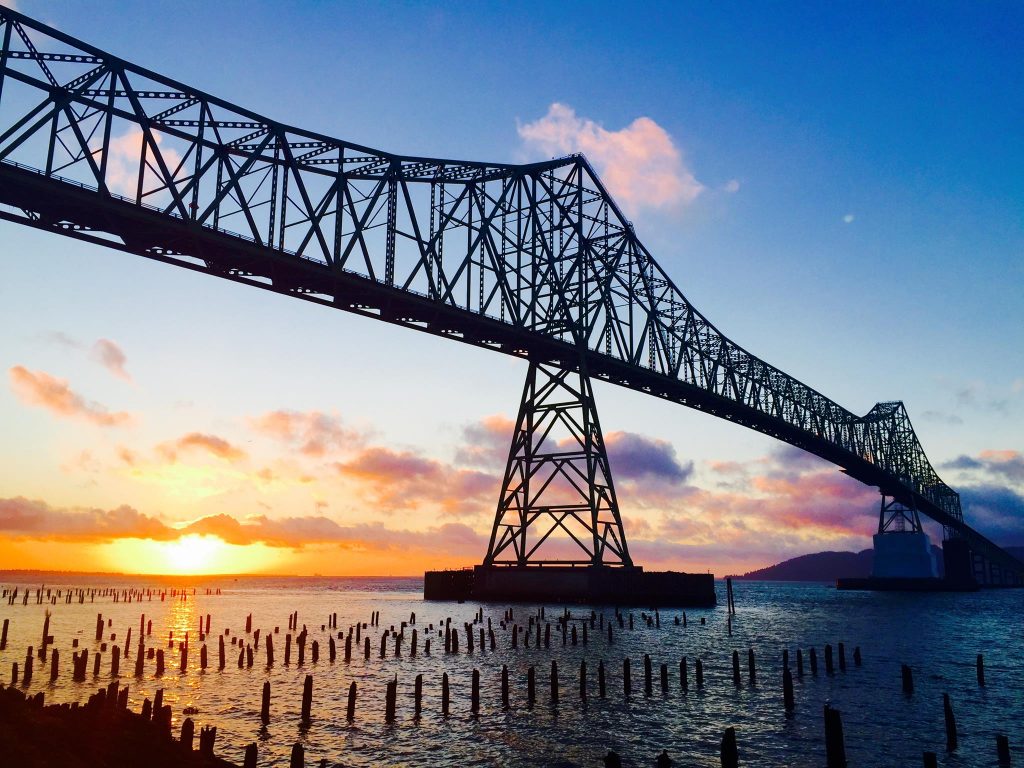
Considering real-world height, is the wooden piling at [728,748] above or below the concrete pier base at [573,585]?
below

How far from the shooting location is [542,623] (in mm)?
64062

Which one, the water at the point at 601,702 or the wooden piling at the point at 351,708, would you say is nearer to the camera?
the water at the point at 601,702

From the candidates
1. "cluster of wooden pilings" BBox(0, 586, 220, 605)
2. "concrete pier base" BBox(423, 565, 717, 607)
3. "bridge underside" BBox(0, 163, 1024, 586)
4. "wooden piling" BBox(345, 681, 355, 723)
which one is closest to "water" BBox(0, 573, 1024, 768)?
"wooden piling" BBox(345, 681, 355, 723)

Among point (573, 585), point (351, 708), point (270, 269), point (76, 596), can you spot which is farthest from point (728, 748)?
point (76, 596)

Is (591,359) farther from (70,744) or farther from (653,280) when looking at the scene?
(70,744)

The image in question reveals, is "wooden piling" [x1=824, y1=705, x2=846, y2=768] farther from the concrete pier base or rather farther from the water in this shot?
the concrete pier base

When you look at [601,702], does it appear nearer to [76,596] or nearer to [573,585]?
[573,585]

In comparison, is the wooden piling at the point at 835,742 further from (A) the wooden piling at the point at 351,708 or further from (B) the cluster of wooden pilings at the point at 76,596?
(B) the cluster of wooden pilings at the point at 76,596

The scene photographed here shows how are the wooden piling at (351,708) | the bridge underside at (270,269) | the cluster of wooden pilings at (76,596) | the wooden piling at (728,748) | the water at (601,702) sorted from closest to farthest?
the wooden piling at (728,748) → the water at (601,702) → the wooden piling at (351,708) → the bridge underside at (270,269) → the cluster of wooden pilings at (76,596)

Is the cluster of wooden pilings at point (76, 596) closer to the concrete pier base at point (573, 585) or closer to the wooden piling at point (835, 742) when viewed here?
the concrete pier base at point (573, 585)

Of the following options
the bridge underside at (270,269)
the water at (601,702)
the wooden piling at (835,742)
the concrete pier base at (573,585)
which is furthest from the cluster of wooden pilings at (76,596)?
the wooden piling at (835,742)

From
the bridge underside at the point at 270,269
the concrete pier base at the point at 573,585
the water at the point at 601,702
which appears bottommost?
the water at the point at 601,702

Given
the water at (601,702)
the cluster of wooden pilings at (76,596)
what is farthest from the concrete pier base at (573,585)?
the cluster of wooden pilings at (76,596)

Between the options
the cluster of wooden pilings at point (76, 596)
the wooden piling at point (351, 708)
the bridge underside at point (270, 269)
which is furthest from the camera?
the cluster of wooden pilings at point (76, 596)
